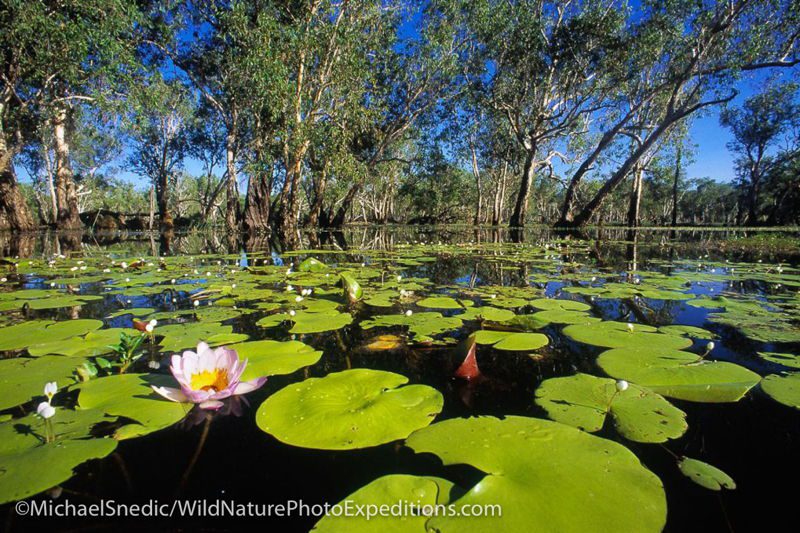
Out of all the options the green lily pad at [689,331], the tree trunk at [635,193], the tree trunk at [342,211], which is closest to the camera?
the green lily pad at [689,331]

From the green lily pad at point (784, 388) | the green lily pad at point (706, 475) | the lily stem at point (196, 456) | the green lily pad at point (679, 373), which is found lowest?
the lily stem at point (196, 456)

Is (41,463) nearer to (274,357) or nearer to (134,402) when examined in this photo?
(134,402)

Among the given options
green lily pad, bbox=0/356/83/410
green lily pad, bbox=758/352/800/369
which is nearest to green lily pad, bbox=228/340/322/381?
green lily pad, bbox=0/356/83/410

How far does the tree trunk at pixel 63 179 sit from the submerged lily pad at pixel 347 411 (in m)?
18.2

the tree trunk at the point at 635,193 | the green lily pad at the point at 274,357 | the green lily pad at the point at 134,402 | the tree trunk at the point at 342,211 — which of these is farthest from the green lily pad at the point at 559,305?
the tree trunk at the point at 635,193

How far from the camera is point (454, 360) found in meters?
1.48

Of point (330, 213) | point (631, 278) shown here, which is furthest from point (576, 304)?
point (330, 213)

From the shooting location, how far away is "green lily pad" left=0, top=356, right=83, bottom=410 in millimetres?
1185

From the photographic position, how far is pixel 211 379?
1.25 m

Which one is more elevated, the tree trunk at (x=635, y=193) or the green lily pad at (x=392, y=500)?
the tree trunk at (x=635, y=193)

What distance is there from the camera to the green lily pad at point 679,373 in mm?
1259

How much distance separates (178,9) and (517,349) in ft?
58.0

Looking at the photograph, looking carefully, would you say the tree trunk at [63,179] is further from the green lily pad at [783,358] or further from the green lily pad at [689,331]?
the green lily pad at [783,358]

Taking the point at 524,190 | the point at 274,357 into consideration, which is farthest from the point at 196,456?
the point at 524,190
